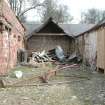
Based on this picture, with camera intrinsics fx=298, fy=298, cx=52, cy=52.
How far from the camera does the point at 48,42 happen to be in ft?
95.9

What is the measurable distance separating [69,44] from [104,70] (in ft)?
49.5

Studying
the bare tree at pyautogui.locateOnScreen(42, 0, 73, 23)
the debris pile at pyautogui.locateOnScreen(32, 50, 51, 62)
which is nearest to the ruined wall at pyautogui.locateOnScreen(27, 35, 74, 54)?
the debris pile at pyautogui.locateOnScreen(32, 50, 51, 62)

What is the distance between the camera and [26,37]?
28.9 meters

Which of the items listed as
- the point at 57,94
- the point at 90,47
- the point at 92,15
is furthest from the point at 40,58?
the point at 92,15

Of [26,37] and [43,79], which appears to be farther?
[26,37]

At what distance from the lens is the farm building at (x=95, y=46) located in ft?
50.9

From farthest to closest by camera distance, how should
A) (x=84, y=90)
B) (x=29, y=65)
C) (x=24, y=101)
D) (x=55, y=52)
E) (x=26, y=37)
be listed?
(x=26, y=37)
(x=55, y=52)
(x=29, y=65)
(x=84, y=90)
(x=24, y=101)

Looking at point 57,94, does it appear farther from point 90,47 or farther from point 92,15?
point 92,15

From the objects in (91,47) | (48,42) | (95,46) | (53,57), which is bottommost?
(53,57)

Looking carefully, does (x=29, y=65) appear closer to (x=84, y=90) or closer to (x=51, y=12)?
(x=84, y=90)

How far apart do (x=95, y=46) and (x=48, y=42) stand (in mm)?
11439

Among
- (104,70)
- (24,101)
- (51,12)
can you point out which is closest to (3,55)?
(104,70)

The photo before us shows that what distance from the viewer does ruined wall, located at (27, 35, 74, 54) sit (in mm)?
29219

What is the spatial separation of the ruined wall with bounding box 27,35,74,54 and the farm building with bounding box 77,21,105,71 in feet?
16.6
